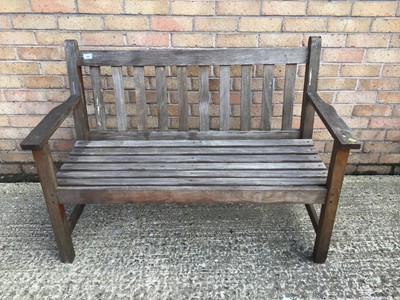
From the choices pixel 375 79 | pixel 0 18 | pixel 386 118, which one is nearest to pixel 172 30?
pixel 0 18

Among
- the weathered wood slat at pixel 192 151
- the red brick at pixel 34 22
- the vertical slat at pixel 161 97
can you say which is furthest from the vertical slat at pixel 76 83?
the vertical slat at pixel 161 97

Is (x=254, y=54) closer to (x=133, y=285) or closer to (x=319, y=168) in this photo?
(x=319, y=168)

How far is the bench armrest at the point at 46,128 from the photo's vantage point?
1.62m

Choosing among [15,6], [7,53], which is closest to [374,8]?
[15,6]

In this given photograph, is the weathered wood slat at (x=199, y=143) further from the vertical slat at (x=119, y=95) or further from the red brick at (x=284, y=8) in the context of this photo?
the red brick at (x=284, y=8)

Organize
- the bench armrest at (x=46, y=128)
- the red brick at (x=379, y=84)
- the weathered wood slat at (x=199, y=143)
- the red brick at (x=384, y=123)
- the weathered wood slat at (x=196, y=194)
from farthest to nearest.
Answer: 1. the red brick at (x=384, y=123)
2. the red brick at (x=379, y=84)
3. the weathered wood slat at (x=199, y=143)
4. the weathered wood slat at (x=196, y=194)
5. the bench armrest at (x=46, y=128)

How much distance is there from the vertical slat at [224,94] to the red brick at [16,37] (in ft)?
4.10

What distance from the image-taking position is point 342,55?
2404 mm

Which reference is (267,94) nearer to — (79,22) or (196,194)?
(196,194)

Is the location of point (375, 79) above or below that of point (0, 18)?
below

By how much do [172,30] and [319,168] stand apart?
1.23 meters

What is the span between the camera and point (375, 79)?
97.6 inches

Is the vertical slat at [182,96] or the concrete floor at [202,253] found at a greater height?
the vertical slat at [182,96]

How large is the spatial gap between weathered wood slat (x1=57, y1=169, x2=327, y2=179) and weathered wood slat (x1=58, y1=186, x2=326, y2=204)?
0.11 meters
